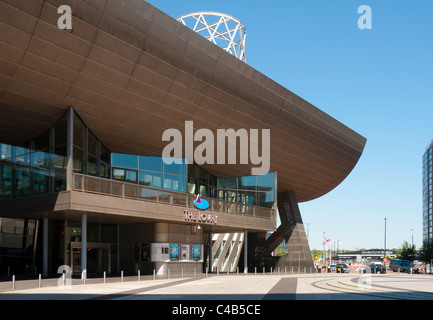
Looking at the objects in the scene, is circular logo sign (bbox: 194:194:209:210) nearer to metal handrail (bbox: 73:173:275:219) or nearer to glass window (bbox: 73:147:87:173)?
metal handrail (bbox: 73:173:275:219)

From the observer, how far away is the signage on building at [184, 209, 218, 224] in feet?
127

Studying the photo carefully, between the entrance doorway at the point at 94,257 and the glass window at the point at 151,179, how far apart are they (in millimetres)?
5868

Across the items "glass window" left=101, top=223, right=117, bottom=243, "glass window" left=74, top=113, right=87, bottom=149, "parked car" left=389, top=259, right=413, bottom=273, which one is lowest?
"parked car" left=389, top=259, right=413, bottom=273

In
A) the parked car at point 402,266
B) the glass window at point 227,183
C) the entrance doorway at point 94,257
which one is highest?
the glass window at point 227,183

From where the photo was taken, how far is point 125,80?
3022cm

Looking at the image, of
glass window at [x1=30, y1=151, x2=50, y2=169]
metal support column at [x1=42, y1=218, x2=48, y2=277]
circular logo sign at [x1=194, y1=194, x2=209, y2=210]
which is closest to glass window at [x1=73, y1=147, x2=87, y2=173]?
glass window at [x1=30, y1=151, x2=50, y2=169]

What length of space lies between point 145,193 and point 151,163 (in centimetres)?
507

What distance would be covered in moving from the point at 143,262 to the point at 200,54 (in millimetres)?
17323

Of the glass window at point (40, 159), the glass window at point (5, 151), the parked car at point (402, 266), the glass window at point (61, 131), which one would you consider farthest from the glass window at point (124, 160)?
the parked car at point (402, 266)

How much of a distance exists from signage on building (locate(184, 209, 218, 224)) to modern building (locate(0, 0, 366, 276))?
0.10m

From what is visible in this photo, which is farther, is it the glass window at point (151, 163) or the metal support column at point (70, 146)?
the glass window at point (151, 163)

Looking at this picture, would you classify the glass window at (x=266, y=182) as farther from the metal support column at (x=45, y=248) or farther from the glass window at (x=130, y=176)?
the metal support column at (x=45, y=248)

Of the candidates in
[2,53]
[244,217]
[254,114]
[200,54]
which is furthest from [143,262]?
[2,53]

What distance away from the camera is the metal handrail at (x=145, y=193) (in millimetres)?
30594
